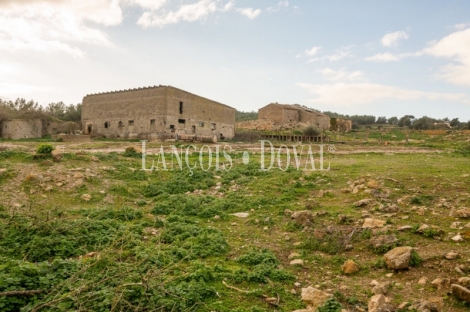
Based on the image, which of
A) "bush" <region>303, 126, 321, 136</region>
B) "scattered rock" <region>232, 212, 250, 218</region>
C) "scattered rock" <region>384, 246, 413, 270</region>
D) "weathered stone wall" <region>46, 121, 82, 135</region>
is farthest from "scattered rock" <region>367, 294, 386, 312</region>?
"weathered stone wall" <region>46, 121, 82, 135</region>

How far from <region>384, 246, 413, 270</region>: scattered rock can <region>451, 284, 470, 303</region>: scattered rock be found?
2.42 feet

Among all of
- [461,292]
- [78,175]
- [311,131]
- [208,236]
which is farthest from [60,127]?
[461,292]

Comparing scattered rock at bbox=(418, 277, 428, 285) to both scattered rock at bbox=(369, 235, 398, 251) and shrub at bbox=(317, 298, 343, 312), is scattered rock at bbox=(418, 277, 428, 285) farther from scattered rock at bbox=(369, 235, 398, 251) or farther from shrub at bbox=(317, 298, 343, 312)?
shrub at bbox=(317, 298, 343, 312)

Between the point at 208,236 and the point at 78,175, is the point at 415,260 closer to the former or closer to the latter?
the point at 208,236

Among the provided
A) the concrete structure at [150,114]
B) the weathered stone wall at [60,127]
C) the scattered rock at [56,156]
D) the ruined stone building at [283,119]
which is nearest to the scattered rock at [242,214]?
the scattered rock at [56,156]

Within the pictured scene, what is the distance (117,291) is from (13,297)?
89 centimetres

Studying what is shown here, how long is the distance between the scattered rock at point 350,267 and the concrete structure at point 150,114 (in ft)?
78.4

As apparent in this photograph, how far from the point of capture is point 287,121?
151 ft

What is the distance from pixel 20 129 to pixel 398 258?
3048 cm

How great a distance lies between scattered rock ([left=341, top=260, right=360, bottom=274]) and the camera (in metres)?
4.45

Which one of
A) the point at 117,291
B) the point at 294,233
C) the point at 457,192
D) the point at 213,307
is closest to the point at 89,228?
the point at 117,291

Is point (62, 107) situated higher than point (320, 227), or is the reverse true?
point (62, 107)

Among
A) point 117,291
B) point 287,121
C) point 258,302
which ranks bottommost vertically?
point 258,302

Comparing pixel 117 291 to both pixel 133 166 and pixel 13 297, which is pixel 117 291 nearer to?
pixel 13 297
